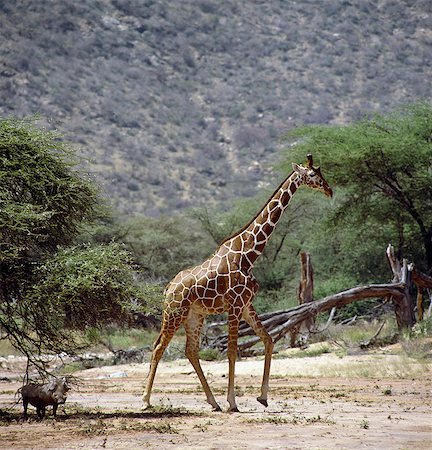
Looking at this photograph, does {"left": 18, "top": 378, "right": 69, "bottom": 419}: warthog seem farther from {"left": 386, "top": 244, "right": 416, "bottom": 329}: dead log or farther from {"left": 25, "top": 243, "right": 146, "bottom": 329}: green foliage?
{"left": 386, "top": 244, "right": 416, "bottom": 329}: dead log

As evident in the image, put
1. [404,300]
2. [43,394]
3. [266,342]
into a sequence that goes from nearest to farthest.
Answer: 1. [43,394]
2. [266,342]
3. [404,300]

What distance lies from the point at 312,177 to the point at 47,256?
3.97m

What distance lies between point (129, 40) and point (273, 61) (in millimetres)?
11417

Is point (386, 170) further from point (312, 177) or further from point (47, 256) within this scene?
point (47, 256)

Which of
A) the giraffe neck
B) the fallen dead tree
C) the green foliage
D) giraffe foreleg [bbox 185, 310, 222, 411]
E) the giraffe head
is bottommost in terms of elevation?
the fallen dead tree

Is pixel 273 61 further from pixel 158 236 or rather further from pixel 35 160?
pixel 35 160

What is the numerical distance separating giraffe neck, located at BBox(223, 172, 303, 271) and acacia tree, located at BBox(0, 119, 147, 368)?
1.63m

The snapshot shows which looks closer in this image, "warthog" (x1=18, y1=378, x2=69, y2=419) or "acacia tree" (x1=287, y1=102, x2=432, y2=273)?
"warthog" (x1=18, y1=378, x2=69, y2=419)

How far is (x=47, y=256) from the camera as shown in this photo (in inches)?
515

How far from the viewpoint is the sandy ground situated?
34.0 feet

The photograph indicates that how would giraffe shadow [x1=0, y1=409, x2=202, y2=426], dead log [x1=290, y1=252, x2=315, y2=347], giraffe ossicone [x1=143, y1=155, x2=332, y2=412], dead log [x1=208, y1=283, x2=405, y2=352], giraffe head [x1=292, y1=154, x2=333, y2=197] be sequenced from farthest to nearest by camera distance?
1. dead log [x1=290, y1=252, x2=315, y2=347]
2. dead log [x1=208, y1=283, x2=405, y2=352]
3. giraffe head [x1=292, y1=154, x2=333, y2=197]
4. giraffe ossicone [x1=143, y1=155, x2=332, y2=412]
5. giraffe shadow [x1=0, y1=409, x2=202, y2=426]

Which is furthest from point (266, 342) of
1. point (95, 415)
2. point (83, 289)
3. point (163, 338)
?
point (83, 289)

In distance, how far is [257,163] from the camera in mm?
68875

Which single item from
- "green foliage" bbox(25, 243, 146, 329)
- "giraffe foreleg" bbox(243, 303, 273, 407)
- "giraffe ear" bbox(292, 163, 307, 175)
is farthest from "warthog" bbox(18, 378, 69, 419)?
"giraffe ear" bbox(292, 163, 307, 175)
